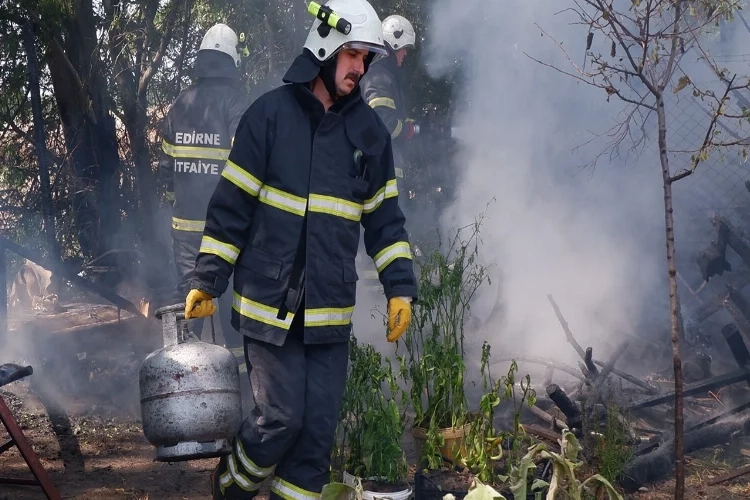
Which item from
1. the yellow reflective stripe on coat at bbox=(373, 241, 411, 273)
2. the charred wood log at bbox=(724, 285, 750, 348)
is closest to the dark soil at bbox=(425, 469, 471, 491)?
the yellow reflective stripe on coat at bbox=(373, 241, 411, 273)

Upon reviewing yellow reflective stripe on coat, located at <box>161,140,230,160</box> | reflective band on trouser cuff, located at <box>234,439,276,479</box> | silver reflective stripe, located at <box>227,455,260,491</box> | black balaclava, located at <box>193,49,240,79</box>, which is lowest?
silver reflective stripe, located at <box>227,455,260,491</box>

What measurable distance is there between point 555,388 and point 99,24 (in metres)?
5.82

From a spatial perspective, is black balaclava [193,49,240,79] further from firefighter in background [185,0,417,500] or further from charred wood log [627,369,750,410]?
charred wood log [627,369,750,410]

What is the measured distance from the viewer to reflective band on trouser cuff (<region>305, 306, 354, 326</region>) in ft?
11.3

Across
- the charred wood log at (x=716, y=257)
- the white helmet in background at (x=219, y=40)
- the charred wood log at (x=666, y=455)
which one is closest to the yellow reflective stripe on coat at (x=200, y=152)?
the white helmet in background at (x=219, y=40)

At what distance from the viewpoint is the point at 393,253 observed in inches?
147

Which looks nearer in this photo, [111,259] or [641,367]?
[641,367]

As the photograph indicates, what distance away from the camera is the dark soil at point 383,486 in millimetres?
3838

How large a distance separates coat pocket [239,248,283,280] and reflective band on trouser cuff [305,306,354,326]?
21cm

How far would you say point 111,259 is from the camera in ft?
25.7

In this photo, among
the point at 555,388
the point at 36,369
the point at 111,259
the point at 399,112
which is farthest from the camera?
the point at 111,259

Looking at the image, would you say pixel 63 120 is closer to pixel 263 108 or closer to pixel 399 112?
pixel 399 112

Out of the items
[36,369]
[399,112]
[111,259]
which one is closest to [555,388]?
[399,112]

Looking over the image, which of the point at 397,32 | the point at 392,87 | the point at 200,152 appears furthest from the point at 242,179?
the point at 397,32
